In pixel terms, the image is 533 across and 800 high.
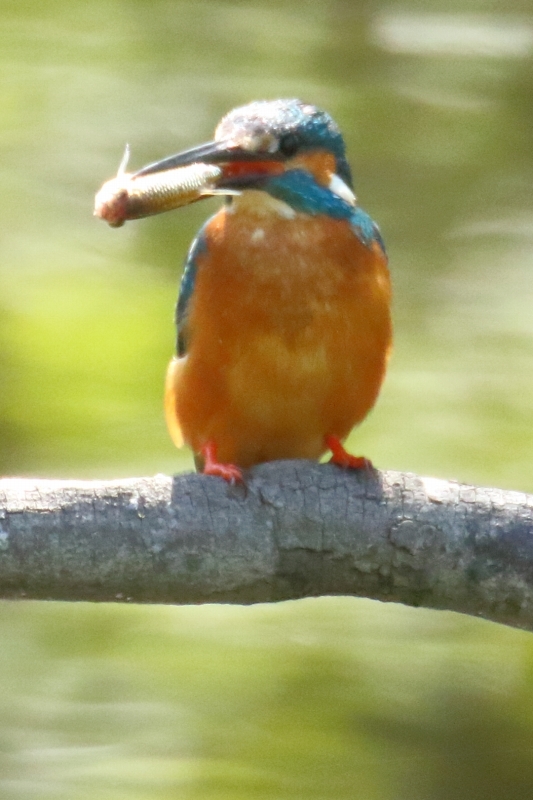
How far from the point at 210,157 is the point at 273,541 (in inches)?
39.8

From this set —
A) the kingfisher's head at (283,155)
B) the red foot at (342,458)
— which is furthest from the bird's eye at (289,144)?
the red foot at (342,458)

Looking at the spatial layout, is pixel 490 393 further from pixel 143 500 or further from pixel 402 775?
pixel 143 500

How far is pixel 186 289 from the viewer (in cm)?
359

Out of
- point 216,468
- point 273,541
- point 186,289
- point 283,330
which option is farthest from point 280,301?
point 273,541

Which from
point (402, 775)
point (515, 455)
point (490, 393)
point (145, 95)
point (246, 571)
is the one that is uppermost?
point (145, 95)

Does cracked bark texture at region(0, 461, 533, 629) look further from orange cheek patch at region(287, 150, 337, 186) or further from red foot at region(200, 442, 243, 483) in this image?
orange cheek patch at region(287, 150, 337, 186)

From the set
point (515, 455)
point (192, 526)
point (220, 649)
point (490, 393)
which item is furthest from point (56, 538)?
point (490, 393)

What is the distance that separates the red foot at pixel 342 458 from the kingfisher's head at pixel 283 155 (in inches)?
23.5

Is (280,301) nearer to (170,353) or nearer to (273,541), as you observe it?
(170,353)

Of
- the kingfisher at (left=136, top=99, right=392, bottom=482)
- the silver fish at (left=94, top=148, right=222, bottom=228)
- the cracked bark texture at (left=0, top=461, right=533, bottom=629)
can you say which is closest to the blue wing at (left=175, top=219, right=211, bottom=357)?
the kingfisher at (left=136, top=99, right=392, bottom=482)

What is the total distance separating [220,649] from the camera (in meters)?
3.30

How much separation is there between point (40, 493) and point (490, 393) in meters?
1.60

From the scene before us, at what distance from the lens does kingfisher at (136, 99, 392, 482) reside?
132 inches

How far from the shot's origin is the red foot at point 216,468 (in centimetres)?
286
